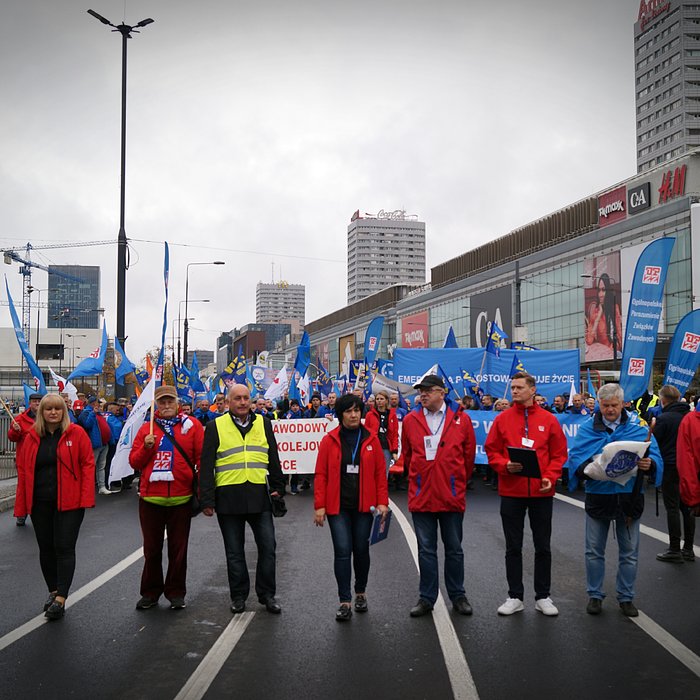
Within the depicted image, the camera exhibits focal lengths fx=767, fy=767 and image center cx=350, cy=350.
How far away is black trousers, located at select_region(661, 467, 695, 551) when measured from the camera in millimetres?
8008

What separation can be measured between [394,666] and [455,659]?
42 cm

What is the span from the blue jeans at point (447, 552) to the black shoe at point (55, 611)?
283 centimetres

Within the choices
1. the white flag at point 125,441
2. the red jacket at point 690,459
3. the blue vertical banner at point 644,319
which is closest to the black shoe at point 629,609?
the red jacket at point 690,459

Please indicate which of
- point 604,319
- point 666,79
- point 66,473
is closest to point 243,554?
point 66,473

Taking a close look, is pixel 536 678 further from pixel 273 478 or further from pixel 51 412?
pixel 51 412

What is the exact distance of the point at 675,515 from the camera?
814cm

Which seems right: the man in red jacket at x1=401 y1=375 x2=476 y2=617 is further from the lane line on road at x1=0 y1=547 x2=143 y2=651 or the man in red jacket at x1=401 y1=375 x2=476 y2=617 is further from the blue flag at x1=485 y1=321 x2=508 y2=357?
the blue flag at x1=485 y1=321 x2=508 y2=357

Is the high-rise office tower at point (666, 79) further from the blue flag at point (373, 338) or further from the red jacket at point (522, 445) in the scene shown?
the red jacket at point (522, 445)

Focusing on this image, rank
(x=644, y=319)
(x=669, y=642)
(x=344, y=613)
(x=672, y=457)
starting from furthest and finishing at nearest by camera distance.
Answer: (x=644, y=319)
(x=672, y=457)
(x=344, y=613)
(x=669, y=642)

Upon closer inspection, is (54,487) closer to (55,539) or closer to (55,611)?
(55,539)

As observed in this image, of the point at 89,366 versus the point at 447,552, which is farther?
the point at 89,366

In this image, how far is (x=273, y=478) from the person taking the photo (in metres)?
6.32

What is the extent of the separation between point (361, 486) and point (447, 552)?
0.91m

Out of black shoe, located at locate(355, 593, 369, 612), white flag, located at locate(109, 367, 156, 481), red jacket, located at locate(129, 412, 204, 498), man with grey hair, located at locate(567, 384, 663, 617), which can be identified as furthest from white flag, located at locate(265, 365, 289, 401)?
man with grey hair, located at locate(567, 384, 663, 617)
